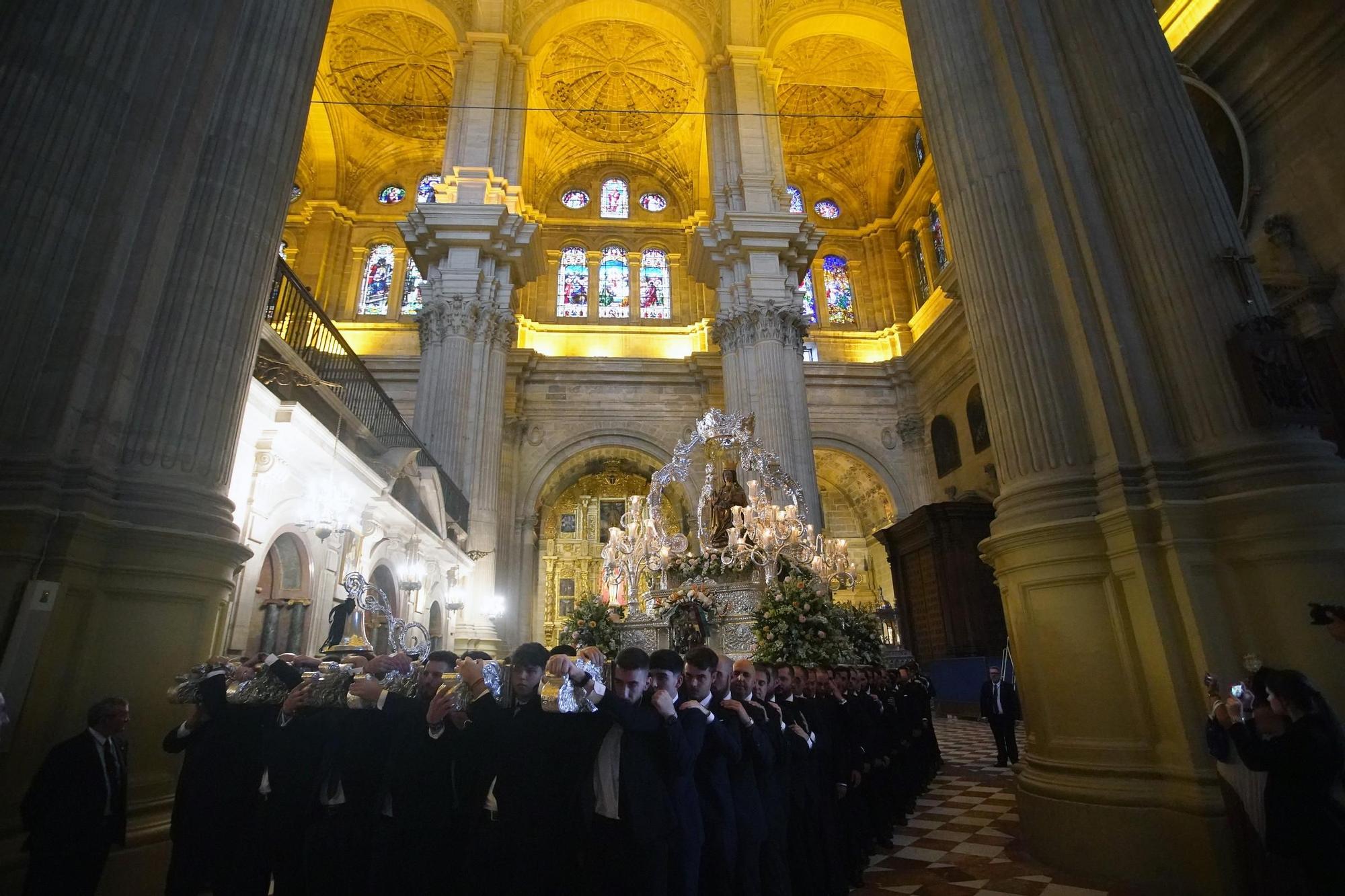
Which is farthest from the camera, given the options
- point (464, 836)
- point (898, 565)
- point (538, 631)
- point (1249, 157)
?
point (538, 631)

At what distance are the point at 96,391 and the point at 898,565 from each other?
17.5 metres

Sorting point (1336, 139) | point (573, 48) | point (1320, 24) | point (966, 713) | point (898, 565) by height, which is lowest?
point (966, 713)

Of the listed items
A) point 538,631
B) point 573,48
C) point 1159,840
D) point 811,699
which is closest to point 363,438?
point 811,699

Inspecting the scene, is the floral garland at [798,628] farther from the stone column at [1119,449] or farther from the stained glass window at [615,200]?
the stained glass window at [615,200]

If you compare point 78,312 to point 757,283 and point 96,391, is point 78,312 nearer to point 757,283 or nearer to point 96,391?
point 96,391

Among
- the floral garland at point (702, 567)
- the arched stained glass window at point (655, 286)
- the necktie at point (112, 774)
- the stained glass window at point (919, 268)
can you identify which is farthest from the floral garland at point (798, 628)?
the stained glass window at point (919, 268)

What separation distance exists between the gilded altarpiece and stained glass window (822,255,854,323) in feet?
27.8

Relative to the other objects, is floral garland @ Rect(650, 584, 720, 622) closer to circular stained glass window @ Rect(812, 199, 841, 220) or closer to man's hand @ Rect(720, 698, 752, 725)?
man's hand @ Rect(720, 698, 752, 725)

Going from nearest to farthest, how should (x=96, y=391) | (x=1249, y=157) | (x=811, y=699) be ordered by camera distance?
1. (x=96, y=391)
2. (x=811, y=699)
3. (x=1249, y=157)

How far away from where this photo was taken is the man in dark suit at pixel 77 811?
2.71 m

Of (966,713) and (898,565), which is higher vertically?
(898,565)

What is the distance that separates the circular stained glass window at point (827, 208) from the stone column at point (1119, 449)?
1868 centimetres

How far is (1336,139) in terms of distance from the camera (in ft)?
28.9

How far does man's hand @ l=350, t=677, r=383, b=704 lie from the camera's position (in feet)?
9.61
